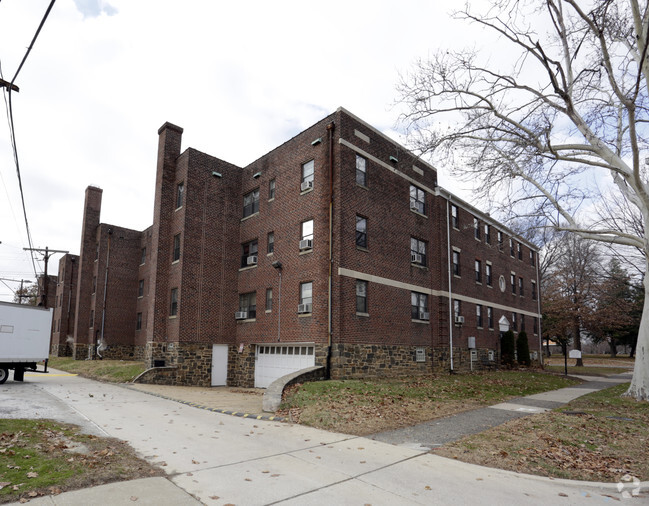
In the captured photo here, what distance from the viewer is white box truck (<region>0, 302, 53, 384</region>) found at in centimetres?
1912

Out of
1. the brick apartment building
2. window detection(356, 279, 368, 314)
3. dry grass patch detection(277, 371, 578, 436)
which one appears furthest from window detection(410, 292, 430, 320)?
dry grass patch detection(277, 371, 578, 436)

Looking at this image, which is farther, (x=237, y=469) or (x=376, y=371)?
(x=376, y=371)

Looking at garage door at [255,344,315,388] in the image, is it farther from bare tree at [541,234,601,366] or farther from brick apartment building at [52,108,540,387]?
bare tree at [541,234,601,366]

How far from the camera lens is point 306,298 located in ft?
62.3

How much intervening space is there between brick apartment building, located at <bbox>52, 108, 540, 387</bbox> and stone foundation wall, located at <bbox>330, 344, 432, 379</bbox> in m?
0.07

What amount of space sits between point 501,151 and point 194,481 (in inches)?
501

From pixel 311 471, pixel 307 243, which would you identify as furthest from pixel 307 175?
pixel 311 471

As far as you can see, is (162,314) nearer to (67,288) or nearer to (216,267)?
(216,267)

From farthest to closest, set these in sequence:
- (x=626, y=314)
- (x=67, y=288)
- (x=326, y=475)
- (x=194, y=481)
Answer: (x=626, y=314) → (x=67, y=288) → (x=326, y=475) → (x=194, y=481)

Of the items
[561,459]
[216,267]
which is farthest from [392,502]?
[216,267]

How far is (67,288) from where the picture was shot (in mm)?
43438

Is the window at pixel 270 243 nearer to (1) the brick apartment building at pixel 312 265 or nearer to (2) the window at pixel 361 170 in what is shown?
(1) the brick apartment building at pixel 312 265

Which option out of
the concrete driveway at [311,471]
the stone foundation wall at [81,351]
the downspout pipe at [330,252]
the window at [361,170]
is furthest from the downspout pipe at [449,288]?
the stone foundation wall at [81,351]

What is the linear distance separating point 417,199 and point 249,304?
10.6 m
